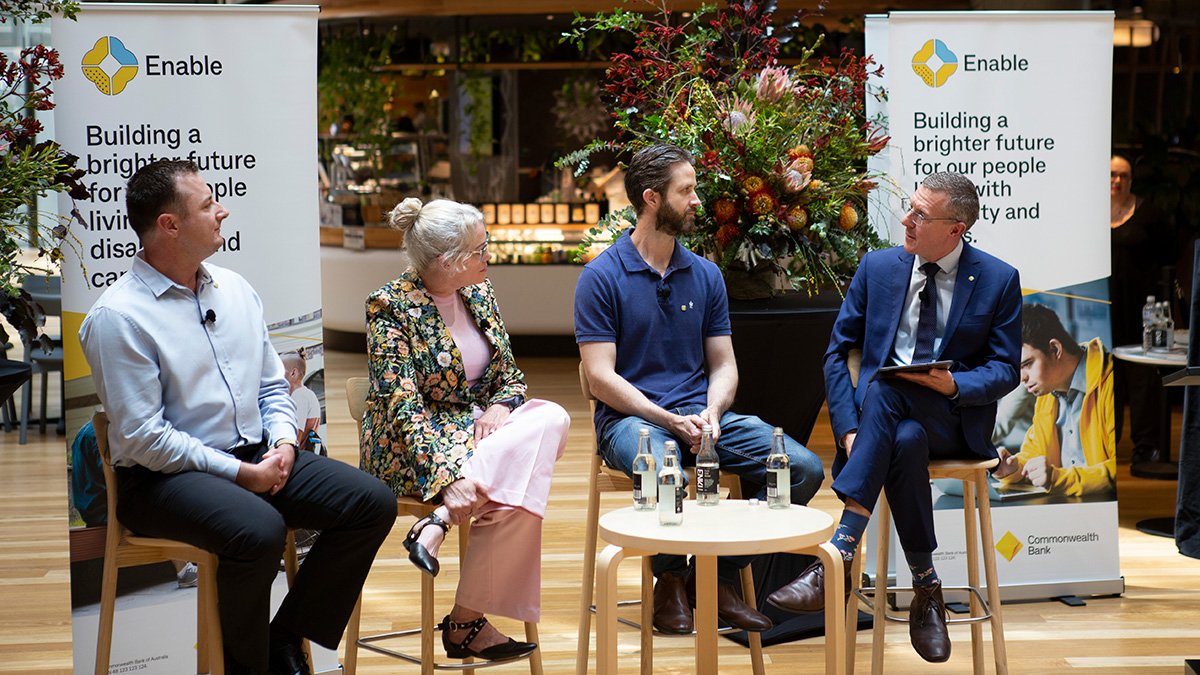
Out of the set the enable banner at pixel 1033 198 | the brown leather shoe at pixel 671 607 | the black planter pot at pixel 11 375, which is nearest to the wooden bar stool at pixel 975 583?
the brown leather shoe at pixel 671 607

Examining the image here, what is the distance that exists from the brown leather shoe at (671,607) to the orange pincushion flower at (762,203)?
121 cm

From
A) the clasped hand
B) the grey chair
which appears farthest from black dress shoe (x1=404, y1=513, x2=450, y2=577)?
the grey chair

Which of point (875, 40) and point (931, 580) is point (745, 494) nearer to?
point (931, 580)

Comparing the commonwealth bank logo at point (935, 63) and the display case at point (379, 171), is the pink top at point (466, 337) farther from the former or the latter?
the display case at point (379, 171)

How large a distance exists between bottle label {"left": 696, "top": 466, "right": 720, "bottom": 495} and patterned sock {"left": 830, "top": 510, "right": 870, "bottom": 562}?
384mm

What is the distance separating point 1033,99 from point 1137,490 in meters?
2.60

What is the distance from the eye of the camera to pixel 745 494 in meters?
3.38

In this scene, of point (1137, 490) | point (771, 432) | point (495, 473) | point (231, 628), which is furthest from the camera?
point (1137, 490)

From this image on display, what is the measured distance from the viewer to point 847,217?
376 centimetres

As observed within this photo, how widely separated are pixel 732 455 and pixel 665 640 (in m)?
0.86

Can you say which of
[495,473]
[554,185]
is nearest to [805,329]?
[495,473]

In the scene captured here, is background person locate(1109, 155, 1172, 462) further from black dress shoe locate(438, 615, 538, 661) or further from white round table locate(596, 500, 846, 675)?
black dress shoe locate(438, 615, 538, 661)

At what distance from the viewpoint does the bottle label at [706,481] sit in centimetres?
281

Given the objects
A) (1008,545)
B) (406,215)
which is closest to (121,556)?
(406,215)
